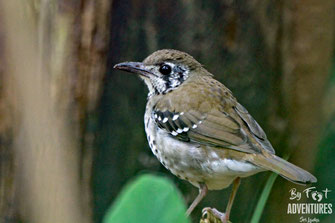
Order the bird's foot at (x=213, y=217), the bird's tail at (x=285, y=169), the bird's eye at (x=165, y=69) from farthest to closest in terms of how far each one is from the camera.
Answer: the bird's eye at (x=165, y=69) < the bird's foot at (x=213, y=217) < the bird's tail at (x=285, y=169)

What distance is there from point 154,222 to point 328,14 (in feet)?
12.6

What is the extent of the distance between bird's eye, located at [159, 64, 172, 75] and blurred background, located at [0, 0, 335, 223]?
0.88m

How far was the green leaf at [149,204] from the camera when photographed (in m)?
1.05

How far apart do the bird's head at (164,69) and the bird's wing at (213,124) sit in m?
0.13

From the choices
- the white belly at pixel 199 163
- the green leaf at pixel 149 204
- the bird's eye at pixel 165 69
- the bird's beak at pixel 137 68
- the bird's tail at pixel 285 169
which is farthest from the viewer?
the bird's eye at pixel 165 69

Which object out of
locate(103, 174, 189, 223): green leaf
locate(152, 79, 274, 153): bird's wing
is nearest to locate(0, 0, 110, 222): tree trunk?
locate(152, 79, 274, 153): bird's wing

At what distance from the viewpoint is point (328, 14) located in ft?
14.9

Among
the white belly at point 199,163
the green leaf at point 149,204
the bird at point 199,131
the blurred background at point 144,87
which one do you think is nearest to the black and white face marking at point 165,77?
the bird at point 199,131

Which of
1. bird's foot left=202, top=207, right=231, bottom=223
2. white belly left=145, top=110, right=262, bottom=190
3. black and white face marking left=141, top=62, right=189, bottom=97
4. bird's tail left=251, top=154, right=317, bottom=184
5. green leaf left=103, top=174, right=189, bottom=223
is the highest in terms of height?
green leaf left=103, top=174, right=189, bottom=223

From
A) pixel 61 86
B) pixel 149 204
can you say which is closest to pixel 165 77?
pixel 61 86

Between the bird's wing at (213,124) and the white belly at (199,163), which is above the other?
the bird's wing at (213,124)

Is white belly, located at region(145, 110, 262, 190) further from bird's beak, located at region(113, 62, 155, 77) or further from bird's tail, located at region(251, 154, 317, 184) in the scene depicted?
bird's beak, located at region(113, 62, 155, 77)

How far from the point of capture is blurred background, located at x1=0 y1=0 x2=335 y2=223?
4156 millimetres

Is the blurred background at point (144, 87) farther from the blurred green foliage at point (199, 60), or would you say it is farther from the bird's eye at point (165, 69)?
the bird's eye at point (165, 69)
